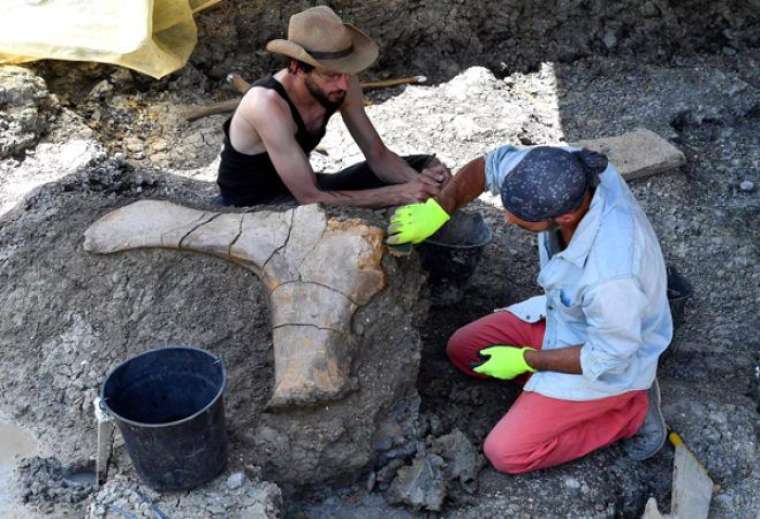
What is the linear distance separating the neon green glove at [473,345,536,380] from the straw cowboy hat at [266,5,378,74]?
1.30 metres

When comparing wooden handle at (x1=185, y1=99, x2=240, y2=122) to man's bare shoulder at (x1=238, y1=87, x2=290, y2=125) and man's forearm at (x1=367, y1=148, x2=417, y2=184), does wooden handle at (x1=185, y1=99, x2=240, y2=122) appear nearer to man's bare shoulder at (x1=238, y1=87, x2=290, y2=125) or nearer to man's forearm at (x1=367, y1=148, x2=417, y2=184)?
man's forearm at (x1=367, y1=148, x2=417, y2=184)

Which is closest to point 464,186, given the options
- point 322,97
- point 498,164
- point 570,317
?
point 498,164

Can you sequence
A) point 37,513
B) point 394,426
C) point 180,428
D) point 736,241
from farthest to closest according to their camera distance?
point 736,241 < point 394,426 < point 37,513 < point 180,428

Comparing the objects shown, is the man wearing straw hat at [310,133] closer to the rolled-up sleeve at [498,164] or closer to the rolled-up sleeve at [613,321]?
the rolled-up sleeve at [498,164]

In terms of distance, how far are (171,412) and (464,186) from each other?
1.42m

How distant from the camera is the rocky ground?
3191 millimetres

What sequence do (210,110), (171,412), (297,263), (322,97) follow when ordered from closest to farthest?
1. (171,412)
2. (297,263)
3. (322,97)
4. (210,110)

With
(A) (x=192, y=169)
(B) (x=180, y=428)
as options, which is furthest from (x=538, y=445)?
(A) (x=192, y=169)

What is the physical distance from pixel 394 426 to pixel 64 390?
1.28 m

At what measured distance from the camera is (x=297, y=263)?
330 centimetres

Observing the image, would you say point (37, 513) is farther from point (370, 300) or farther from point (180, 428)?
point (370, 300)

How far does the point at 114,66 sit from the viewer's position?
221 inches

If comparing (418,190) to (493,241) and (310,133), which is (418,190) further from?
(493,241)

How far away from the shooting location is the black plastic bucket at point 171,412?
2.66m
